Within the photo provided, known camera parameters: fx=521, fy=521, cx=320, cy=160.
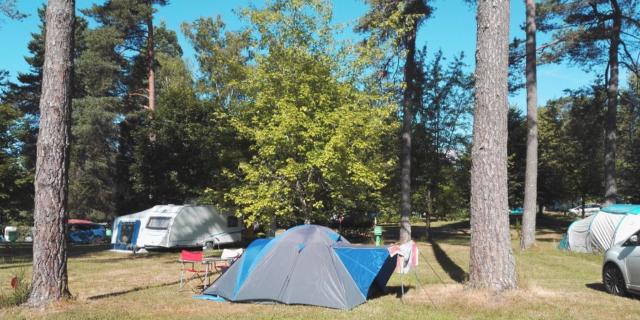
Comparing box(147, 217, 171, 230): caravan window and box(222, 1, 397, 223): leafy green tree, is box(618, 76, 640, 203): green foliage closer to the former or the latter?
box(222, 1, 397, 223): leafy green tree

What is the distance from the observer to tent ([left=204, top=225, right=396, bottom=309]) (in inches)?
333

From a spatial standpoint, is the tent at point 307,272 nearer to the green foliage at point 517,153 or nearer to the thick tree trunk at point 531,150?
the thick tree trunk at point 531,150

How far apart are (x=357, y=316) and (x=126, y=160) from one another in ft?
84.4

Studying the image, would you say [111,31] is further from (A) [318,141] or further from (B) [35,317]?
(B) [35,317]

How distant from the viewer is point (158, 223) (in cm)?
2175

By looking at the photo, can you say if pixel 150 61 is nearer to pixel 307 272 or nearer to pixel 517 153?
pixel 517 153

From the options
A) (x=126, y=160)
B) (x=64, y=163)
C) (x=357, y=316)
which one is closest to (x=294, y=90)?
(x=64, y=163)

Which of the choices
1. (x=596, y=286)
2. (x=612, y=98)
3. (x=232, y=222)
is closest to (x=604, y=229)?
(x=596, y=286)

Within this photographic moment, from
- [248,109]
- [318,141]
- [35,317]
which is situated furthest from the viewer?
[248,109]

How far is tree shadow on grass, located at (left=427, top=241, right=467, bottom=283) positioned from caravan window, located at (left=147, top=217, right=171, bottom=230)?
10858 millimetres

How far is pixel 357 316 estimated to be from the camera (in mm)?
7672

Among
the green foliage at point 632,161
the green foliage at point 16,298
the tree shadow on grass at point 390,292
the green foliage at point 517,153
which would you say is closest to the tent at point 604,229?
the tree shadow on grass at point 390,292

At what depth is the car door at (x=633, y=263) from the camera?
858 cm

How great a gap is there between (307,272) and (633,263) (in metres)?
5.45
